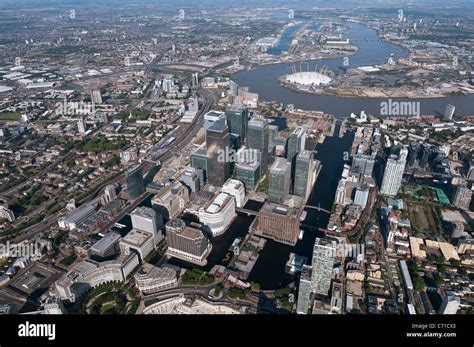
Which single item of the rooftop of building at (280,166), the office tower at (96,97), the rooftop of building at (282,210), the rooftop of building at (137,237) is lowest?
the rooftop of building at (137,237)

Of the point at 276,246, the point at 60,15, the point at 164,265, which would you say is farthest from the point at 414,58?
the point at 60,15

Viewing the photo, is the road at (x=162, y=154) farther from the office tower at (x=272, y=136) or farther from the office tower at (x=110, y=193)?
the office tower at (x=272, y=136)

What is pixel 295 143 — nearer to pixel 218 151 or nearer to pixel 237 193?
pixel 218 151

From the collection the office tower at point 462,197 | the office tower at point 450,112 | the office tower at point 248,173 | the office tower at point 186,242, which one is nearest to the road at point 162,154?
the office tower at point 248,173

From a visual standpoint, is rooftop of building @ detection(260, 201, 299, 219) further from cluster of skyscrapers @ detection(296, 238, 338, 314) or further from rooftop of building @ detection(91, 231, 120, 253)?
rooftop of building @ detection(91, 231, 120, 253)

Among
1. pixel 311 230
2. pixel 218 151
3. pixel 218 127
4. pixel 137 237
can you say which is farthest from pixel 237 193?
pixel 137 237

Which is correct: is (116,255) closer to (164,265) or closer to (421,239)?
(164,265)

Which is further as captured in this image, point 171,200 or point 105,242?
point 171,200
